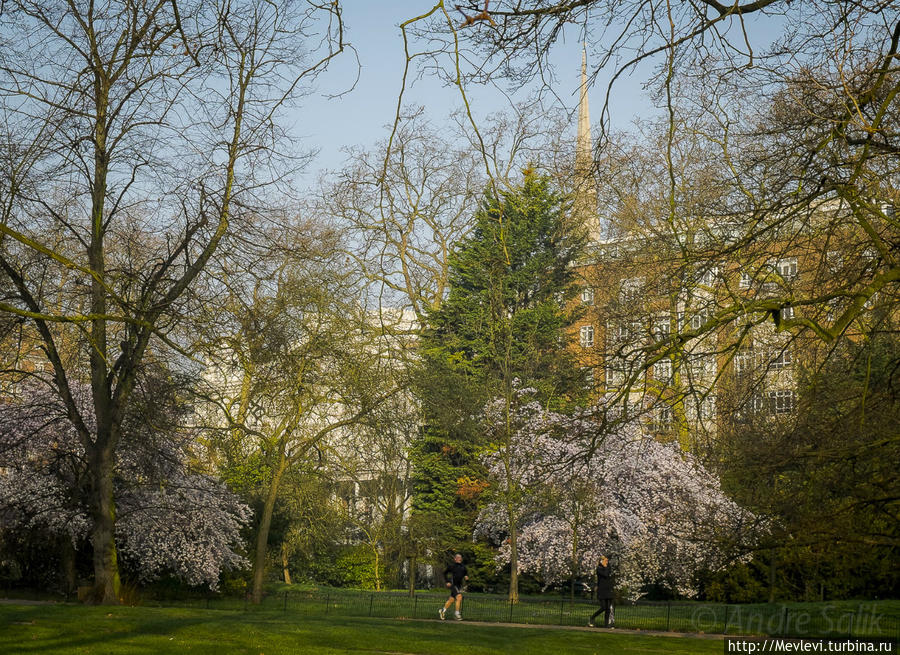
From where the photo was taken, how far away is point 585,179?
738 centimetres

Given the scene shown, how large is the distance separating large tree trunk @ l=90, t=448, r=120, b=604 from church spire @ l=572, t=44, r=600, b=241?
31.8ft

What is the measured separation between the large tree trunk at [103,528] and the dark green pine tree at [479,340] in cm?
1224

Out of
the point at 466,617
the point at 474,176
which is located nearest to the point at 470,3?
the point at 466,617

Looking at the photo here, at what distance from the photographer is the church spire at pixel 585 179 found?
5.92 metres

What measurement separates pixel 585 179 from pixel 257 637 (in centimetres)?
870

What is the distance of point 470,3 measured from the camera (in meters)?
4.32

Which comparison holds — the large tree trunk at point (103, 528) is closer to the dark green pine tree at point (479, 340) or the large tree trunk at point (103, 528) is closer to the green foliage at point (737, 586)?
the dark green pine tree at point (479, 340)

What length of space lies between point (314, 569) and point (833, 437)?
1076 inches

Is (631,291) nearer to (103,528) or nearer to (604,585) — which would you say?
(604,585)

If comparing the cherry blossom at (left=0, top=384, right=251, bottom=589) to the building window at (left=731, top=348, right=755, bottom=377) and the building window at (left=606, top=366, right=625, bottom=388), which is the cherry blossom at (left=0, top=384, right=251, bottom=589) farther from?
the building window at (left=731, top=348, right=755, bottom=377)

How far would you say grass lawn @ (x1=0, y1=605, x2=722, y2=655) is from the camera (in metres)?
11.3

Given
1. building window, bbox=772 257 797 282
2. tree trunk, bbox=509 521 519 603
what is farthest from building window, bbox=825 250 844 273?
tree trunk, bbox=509 521 519 603

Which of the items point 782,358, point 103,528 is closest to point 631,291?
point 782,358

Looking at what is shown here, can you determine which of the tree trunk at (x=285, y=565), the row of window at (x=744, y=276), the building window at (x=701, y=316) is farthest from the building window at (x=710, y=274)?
the tree trunk at (x=285, y=565)
